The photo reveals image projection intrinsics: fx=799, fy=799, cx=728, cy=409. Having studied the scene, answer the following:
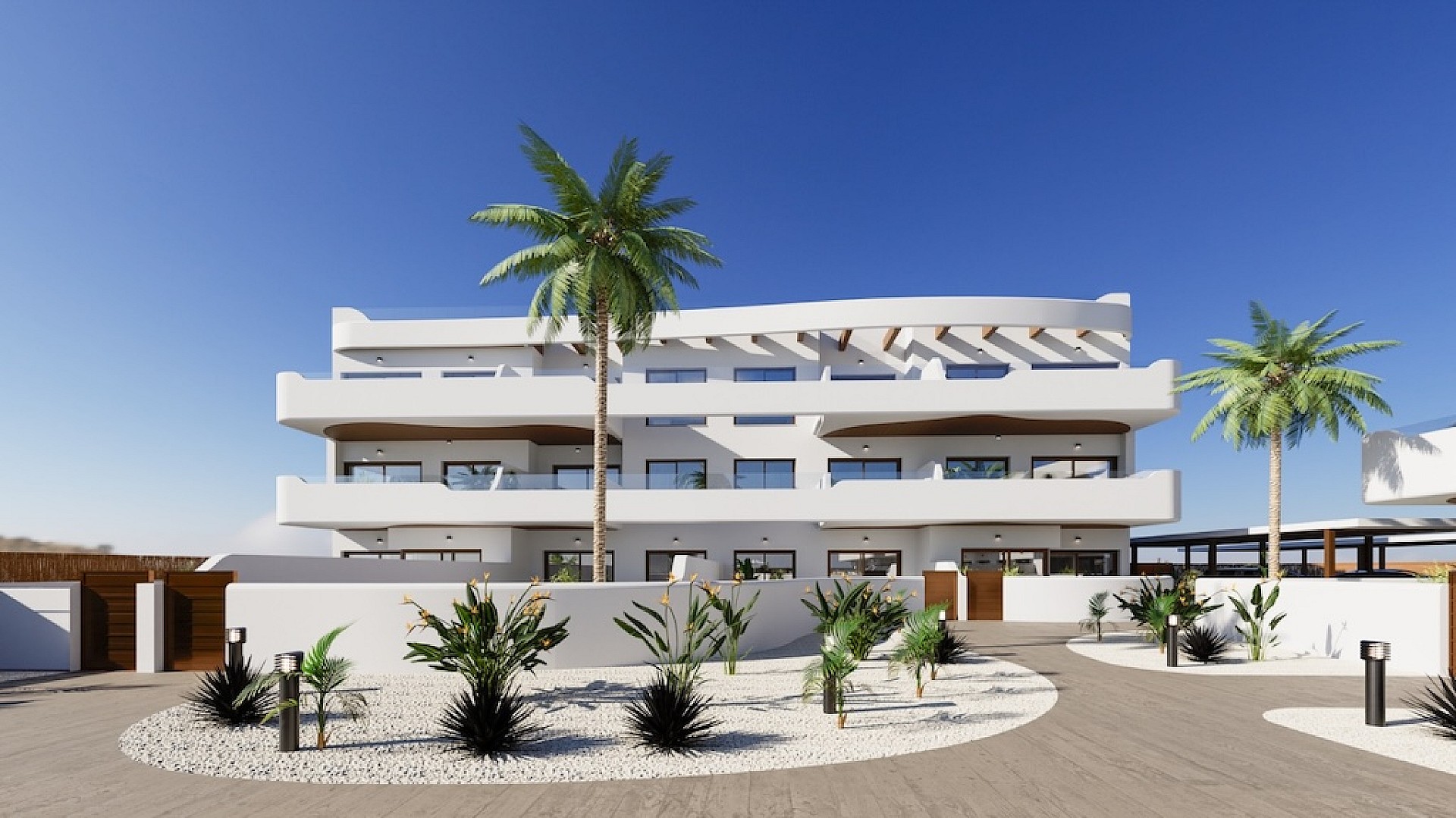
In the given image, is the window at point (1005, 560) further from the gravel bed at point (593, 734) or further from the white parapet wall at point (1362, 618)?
the gravel bed at point (593, 734)

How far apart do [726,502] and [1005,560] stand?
9944mm

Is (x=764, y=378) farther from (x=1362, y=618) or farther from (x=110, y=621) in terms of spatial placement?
(x=110, y=621)

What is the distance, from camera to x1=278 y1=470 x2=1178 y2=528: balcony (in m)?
25.7

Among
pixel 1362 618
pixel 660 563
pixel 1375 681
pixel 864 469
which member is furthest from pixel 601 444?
pixel 1362 618

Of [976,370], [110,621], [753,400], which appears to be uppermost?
[976,370]

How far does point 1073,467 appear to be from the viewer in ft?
92.9

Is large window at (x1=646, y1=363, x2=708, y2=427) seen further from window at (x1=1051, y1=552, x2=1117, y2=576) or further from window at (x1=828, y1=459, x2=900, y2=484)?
window at (x1=1051, y1=552, x2=1117, y2=576)

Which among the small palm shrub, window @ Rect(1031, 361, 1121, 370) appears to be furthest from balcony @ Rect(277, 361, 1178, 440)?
the small palm shrub

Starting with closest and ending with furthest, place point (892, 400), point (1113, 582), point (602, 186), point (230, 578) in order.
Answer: point (230, 578), point (602, 186), point (1113, 582), point (892, 400)

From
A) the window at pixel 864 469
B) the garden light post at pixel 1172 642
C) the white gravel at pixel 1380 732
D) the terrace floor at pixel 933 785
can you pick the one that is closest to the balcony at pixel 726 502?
the window at pixel 864 469

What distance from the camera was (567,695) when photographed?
36.9ft

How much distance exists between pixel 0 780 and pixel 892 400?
22.7m

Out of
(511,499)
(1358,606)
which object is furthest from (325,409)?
(1358,606)

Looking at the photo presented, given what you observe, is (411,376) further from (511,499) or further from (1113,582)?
(1113,582)
